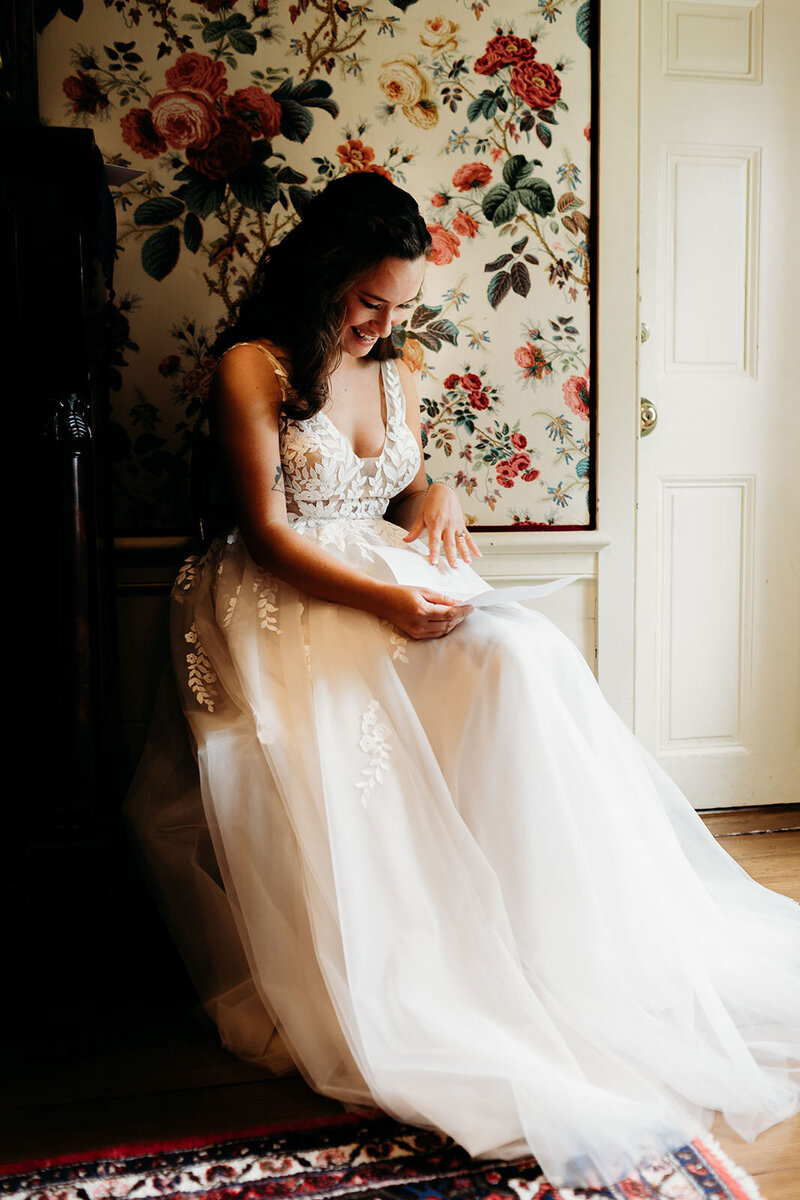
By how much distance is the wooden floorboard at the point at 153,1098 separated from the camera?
3.84ft

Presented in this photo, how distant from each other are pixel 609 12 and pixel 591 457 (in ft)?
3.24

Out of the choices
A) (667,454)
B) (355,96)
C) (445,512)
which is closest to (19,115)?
(355,96)

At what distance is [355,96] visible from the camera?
1.97m

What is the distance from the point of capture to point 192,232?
76.3 inches

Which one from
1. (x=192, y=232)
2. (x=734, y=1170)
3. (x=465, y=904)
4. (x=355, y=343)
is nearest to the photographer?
(x=734, y=1170)

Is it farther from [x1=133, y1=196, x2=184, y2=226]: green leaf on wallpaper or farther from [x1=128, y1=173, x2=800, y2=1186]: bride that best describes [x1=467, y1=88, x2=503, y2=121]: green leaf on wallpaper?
[x1=133, y1=196, x2=184, y2=226]: green leaf on wallpaper

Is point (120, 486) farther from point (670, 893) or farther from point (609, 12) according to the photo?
point (609, 12)

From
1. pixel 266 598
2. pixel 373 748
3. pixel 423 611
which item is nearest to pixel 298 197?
pixel 266 598

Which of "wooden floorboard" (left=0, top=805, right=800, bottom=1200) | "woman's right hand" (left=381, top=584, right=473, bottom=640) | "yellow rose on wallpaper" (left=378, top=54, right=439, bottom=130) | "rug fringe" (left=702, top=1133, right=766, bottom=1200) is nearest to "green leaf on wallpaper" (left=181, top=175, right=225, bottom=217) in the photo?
"yellow rose on wallpaper" (left=378, top=54, right=439, bottom=130)

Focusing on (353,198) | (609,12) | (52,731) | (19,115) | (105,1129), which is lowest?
(105,1129)

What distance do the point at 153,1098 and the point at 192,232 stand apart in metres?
1.62

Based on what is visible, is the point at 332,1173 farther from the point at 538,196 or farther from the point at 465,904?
the point at 538,196

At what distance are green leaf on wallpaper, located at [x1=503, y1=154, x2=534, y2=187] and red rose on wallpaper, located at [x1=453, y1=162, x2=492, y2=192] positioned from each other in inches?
Result: 1.6

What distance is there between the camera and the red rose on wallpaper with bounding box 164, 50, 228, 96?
1.90m
